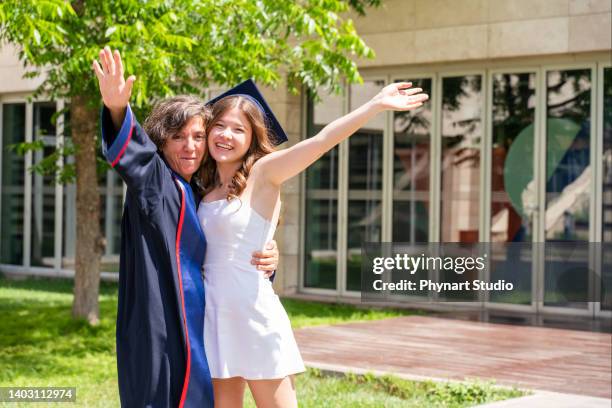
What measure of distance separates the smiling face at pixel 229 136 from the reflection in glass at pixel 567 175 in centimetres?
879

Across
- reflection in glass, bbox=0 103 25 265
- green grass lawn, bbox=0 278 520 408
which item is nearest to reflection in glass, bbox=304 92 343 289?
green grass lawn, bbox=0 278 520 408

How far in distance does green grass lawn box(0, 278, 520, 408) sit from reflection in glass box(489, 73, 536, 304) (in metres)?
1.50

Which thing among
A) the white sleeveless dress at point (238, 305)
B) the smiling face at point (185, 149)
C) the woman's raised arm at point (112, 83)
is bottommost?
the white sleeveless dress at point (238, 305)

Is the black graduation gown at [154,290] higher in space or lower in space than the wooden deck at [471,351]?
higher

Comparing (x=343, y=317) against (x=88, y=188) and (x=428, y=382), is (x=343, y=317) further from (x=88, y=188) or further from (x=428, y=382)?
(x=428, y=382)

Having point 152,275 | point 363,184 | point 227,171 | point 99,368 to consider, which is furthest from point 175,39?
point 363,184

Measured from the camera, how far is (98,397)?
21.5 feet

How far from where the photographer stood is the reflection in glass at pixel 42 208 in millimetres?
16703

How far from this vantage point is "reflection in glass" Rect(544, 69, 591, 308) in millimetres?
11594

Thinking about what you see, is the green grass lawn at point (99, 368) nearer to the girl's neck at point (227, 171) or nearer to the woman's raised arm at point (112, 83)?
the girl's neck at point (227, 171)

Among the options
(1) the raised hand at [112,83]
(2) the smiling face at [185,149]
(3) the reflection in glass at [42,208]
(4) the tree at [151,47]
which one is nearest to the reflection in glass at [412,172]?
(4) the tree at [151,47]

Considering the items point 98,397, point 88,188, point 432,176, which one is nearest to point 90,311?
point 88,188

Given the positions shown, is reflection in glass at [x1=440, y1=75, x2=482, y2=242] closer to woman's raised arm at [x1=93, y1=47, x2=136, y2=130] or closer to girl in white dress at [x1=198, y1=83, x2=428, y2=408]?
girl in white dress at [x1=198, y1=83, x2=428, y2=408]

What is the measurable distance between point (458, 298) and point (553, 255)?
123 centimetres
